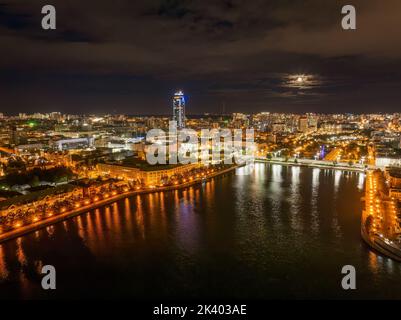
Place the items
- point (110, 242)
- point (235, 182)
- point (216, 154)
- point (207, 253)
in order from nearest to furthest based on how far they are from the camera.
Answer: point (207, 253) → point (110, 242) → point (235, 182) → point (216, 154)

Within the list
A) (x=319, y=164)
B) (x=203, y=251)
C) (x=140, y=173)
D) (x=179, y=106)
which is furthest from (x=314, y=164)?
(x=179, y=106)

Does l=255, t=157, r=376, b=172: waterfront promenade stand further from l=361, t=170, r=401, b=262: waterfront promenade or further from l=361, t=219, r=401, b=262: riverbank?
l=361, t=219, r=401, b=262: riverbank

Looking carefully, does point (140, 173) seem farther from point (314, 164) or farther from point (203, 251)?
point (314, 164)

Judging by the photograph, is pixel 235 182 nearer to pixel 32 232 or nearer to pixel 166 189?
pixel 166 189

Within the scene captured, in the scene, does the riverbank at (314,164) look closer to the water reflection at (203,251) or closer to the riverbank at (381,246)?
the water reflection at (203,251)

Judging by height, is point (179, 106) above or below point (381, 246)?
above

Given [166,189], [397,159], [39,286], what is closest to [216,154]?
[166,189]

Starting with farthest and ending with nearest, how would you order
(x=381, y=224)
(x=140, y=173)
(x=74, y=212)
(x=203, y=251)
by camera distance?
(x=140, y=173) < (x=74, y=212) < (x=381, y=224) < (x=203, y=251)

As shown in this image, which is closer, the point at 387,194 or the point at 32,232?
the point at 32,232

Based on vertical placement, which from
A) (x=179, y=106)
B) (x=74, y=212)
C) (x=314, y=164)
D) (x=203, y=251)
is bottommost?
(x=203, y=251)
